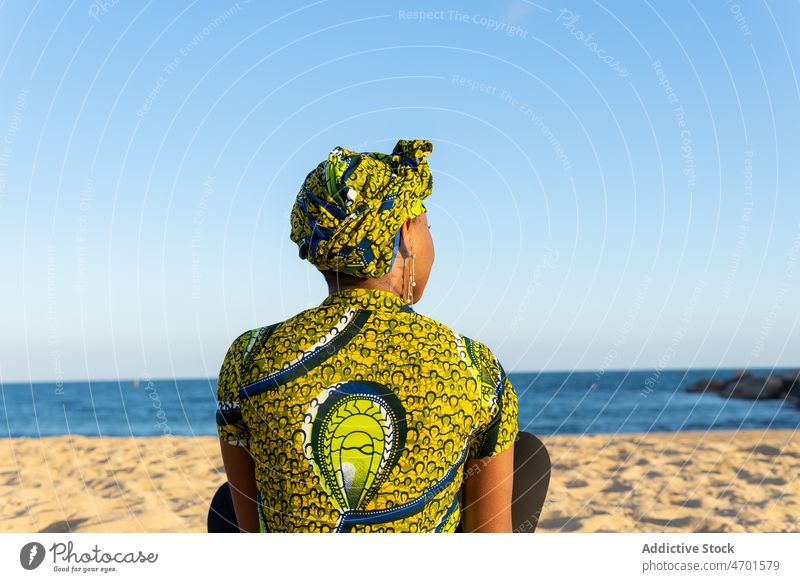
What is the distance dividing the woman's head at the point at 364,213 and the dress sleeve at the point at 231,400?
0.32 metres

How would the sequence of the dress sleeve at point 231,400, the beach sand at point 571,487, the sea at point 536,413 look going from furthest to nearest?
the sea at point 536,413, the beach sand at point 571,487, the dress sleeve at point 231,400

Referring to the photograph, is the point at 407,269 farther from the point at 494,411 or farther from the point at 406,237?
the point at 494,411

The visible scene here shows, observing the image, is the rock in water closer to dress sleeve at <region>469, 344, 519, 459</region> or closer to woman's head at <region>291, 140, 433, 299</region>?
dress sleeve at <region>469, 344, 519, 459</region>

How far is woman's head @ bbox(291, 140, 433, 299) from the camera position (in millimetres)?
1910

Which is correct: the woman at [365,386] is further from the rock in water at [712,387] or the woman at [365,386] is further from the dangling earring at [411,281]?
the rock in water at [712,387]

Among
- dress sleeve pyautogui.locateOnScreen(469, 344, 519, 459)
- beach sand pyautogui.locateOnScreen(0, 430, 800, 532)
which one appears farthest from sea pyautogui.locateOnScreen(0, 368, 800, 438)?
dress sleeve pyautogui.locateOnScreen(469, 344, 519, 459)

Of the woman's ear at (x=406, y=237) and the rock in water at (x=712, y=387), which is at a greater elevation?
the woman's ear at (x=406, y=237)

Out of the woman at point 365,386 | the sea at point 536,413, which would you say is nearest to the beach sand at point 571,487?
the woman at point 365,386

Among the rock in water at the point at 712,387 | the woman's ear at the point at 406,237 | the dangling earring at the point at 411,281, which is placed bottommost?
the rock in water at the point at 712,387

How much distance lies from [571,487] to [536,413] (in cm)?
1629

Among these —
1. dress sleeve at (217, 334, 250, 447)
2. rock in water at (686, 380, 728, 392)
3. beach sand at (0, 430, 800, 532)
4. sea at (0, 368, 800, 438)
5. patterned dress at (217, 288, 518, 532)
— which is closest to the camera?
patterned dress at (217, 288, 518, 532)

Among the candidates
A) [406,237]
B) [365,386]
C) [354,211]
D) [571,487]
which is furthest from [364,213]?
[571,487]

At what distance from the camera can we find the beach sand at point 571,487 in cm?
542
